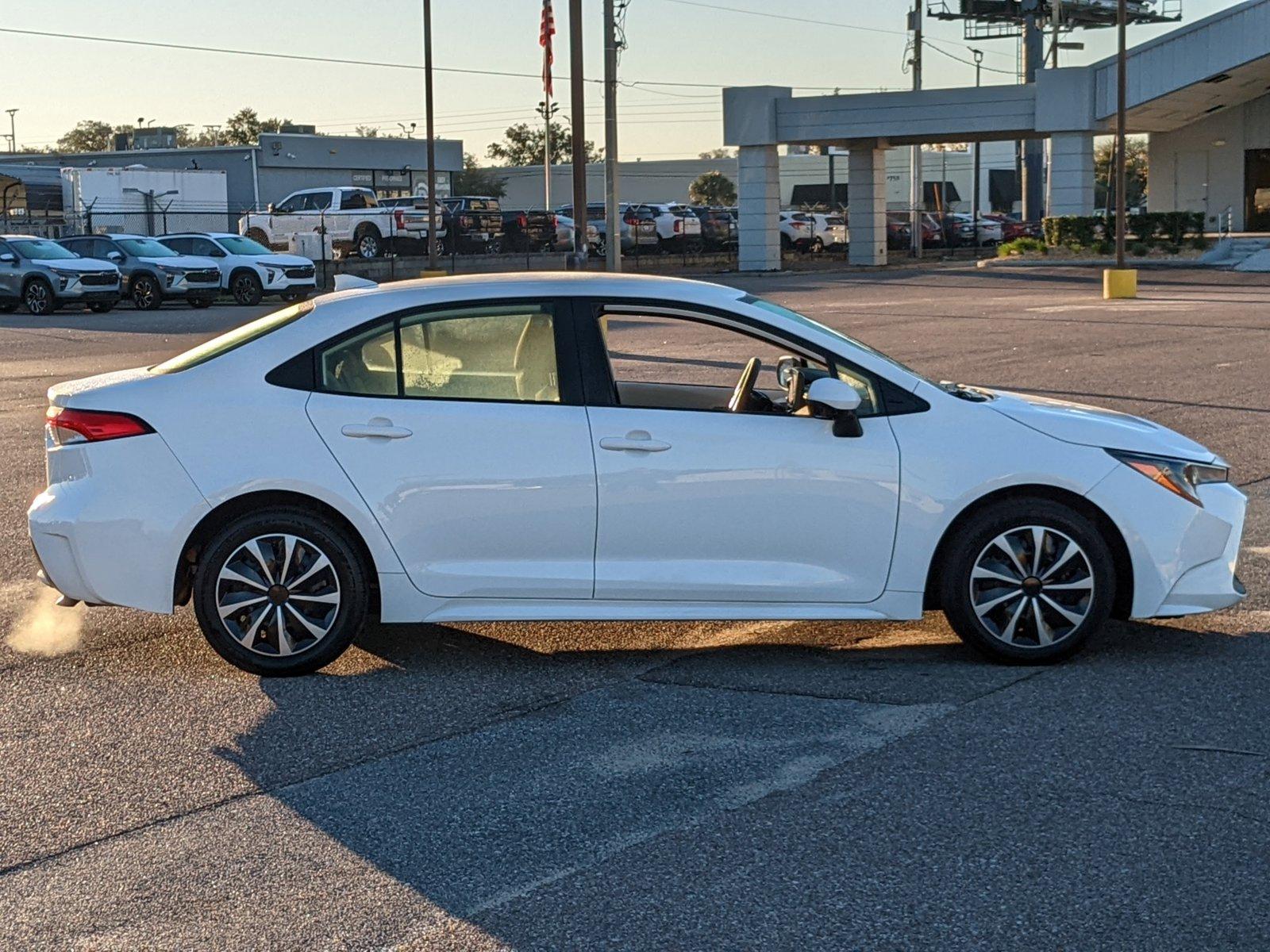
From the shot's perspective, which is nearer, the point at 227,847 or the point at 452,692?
the point at 227,847

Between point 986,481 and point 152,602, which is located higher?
point 986,481

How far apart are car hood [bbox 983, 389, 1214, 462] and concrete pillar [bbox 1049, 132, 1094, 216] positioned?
42.4 metres

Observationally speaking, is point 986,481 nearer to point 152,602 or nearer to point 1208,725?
point 1208,725

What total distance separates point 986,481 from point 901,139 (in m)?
46.8

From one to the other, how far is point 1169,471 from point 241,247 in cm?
3269

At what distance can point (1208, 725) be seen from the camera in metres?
5.62

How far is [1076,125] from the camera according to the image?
46344mm

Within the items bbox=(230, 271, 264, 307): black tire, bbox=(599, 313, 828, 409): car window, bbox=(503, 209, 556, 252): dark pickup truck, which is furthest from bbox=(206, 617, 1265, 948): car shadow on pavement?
bbox=(503, 209, 556, 252): dark pickup truck

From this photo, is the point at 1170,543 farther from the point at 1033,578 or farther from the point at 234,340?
the point at 234,340

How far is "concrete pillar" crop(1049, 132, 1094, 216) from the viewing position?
47094 millimetres

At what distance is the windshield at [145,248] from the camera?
118 ft

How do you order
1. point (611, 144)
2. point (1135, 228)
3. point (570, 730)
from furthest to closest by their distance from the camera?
point (1135, 228)
point (611, 144)
point (570, 730)

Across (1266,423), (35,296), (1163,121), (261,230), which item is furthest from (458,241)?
(1266,423)

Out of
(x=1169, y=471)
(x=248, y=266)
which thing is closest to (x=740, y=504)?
(x=1169, y=471)
